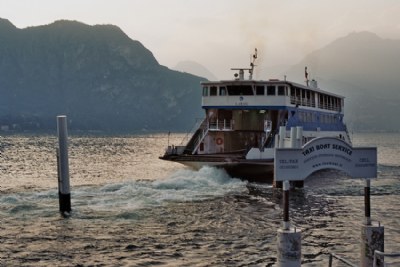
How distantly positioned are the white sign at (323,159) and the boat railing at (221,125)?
22.3 meters

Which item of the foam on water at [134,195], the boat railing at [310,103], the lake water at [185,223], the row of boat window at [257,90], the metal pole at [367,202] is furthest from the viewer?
the boat railing at [310,103]

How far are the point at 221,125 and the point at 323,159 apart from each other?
2394 centimetres

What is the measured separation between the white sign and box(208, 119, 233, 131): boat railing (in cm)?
2232

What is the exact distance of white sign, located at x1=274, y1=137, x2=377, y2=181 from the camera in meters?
12.8

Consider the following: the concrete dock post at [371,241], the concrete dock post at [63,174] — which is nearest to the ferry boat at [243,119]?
the concrete dock post at [63,174]

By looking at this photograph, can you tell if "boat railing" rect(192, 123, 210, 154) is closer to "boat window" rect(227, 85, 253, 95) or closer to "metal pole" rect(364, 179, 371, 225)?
"boat window" rect(227, 85, 253, 95)

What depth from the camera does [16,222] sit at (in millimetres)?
21750

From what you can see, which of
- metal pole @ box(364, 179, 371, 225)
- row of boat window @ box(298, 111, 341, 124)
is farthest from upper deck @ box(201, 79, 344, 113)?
metal pole @ box(364, 179, 371, 225)

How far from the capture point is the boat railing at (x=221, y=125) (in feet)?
119

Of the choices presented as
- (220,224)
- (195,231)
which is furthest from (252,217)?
(195,231)

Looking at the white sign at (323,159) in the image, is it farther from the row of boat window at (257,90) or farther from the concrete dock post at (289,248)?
the row of boat window at (257,90)

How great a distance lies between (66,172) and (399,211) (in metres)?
18.4

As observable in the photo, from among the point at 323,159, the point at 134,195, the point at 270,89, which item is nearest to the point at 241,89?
the point at 270,89

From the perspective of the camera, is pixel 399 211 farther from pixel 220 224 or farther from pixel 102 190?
pixel 102 190
